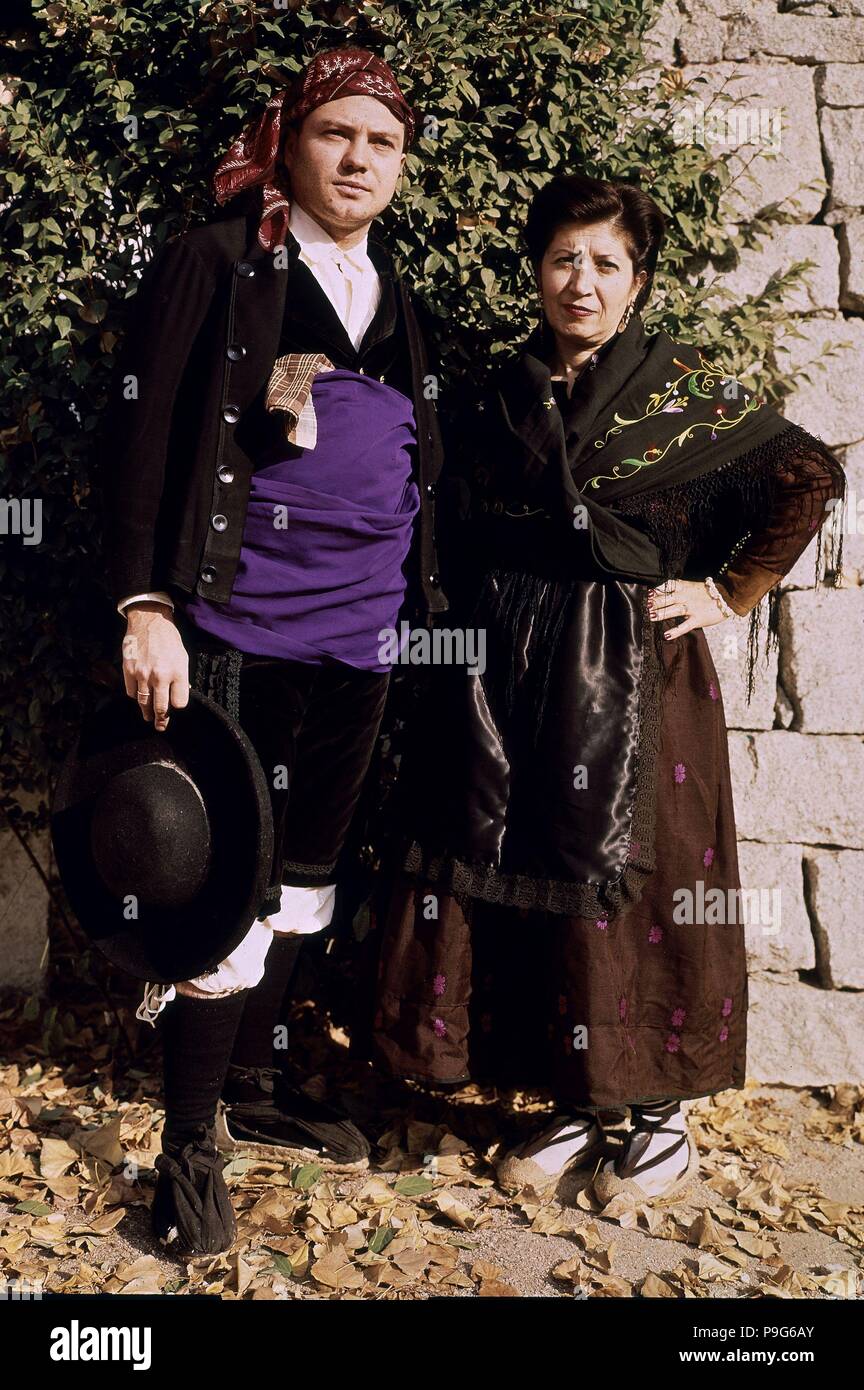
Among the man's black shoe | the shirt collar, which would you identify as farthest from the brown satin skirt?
the shirt collar

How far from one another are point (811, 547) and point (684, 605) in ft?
2.73

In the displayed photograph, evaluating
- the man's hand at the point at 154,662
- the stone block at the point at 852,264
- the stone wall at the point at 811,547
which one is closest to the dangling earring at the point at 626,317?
the stone wall at the point at 811,547

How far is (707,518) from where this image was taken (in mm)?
2725

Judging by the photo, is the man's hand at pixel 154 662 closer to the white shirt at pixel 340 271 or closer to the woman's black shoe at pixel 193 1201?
the white shirt at pixel 340 271

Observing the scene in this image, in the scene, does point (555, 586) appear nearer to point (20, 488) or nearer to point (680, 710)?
point (680, 710)

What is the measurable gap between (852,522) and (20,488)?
234 cm

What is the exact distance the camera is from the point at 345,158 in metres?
2.45

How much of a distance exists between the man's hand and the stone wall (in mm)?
1730

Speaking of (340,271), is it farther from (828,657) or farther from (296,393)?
(828,657)

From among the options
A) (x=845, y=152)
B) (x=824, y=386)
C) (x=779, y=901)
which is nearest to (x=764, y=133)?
(x=845, y=152)

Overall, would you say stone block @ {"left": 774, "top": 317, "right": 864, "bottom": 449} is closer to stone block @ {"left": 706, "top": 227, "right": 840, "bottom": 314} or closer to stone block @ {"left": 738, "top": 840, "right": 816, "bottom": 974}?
stone block @ {"left": 706, "top": 227, "right": 840, "bottom": 314}

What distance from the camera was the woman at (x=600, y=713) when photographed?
8.61ft

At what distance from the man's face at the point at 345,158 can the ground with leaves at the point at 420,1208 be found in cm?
218

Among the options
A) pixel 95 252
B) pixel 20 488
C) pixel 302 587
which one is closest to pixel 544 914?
pixel 302 587
